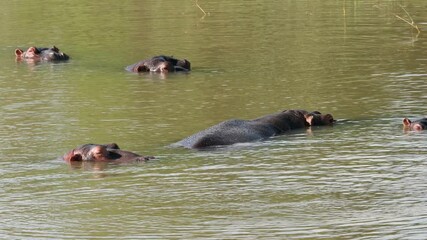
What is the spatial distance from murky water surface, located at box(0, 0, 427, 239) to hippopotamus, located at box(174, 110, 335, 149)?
16 cm

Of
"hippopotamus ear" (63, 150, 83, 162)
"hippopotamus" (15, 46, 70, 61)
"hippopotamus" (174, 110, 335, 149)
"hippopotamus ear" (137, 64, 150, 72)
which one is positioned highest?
"hippopotamus" (15, 46, 70, 61)

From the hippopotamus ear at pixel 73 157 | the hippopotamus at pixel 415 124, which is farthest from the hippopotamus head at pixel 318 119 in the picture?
the hippopotamus ear at pixel 73 157

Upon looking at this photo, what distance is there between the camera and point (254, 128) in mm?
12266

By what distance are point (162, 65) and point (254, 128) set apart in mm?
5591

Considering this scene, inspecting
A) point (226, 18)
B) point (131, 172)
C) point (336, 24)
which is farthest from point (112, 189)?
point (226, 18)

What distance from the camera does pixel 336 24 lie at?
22562mm

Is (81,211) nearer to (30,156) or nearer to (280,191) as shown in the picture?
(280,191)

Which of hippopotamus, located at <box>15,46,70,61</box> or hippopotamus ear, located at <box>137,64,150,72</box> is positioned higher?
hippopotamus, located at <box>15,46,70,61</box>

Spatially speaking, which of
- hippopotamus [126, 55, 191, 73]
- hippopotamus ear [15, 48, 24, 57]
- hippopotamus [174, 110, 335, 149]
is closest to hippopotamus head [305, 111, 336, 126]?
hippopotamus [174, 110, 335, 149]

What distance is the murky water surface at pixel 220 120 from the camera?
8.85 meters

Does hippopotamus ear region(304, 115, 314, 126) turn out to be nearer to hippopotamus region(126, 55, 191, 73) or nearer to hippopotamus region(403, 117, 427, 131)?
hippopotamus region(403, 117, 427, 131)

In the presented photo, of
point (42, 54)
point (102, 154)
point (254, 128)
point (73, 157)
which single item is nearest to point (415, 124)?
point (254, 128)

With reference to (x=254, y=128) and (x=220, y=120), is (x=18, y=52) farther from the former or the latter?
(x=254, y=128)

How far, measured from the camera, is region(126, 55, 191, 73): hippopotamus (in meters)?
17.6
